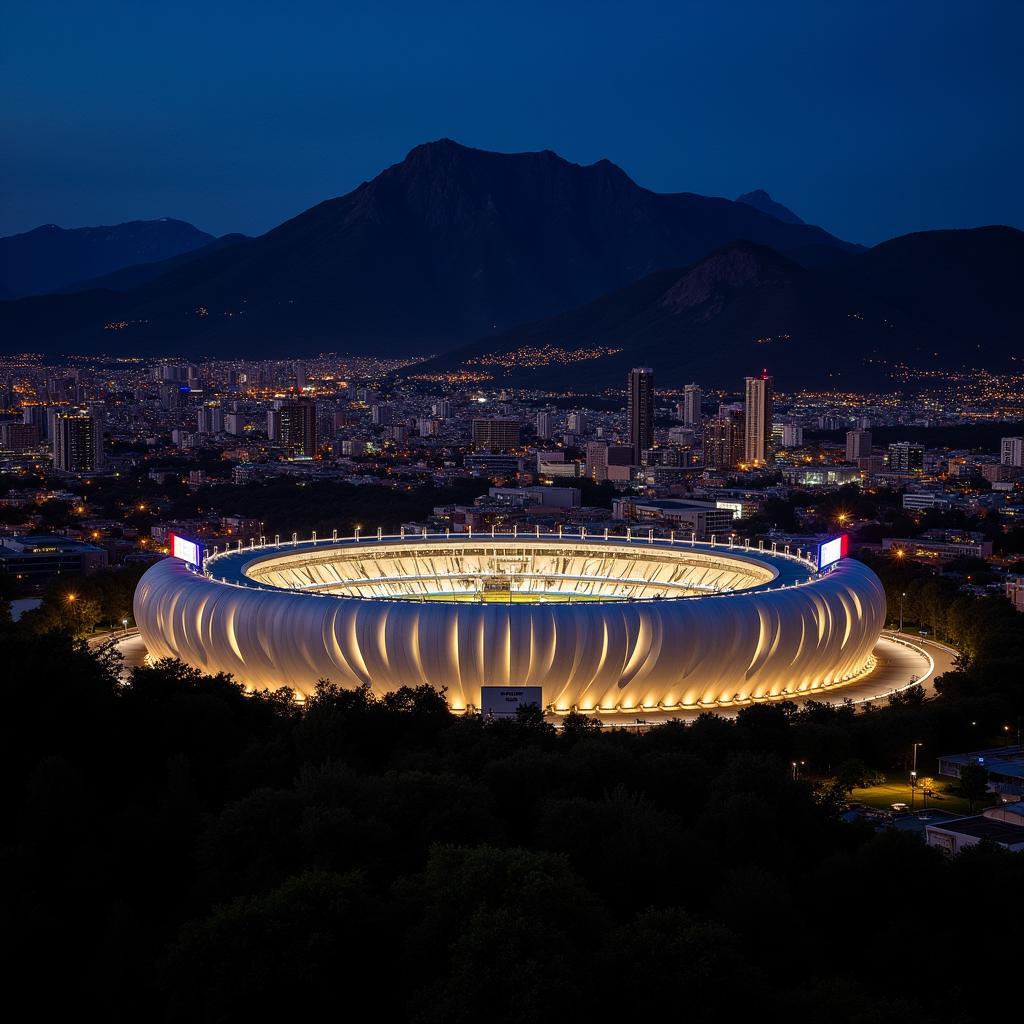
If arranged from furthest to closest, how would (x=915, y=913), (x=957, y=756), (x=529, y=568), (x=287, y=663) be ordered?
(x=529, y=568)
(x=287, y=663)
(x=957, y=756)
(x=915, y=913)

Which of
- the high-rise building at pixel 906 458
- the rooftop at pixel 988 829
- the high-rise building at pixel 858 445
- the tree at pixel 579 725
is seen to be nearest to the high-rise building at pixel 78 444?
the high-rise building at pixel 858 445

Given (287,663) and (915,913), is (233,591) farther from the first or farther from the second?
(915,913)

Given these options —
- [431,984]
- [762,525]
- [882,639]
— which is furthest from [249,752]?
[762,525]

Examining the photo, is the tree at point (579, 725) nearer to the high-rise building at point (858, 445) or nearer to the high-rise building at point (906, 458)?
the high-rise building at point (906, 458)

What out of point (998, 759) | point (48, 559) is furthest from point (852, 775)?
point (48, 559)

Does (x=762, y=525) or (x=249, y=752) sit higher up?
(x=249, y=752)

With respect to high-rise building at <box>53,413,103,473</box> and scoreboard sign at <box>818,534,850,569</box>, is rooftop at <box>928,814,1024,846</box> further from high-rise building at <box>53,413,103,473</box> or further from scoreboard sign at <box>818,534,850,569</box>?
high-rise building at <box>53,413,103,473</box>
